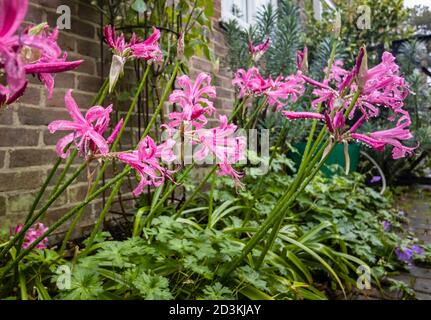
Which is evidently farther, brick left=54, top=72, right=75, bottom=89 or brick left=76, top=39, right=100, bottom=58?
brick left=76, top=39, right=100, bottom=58

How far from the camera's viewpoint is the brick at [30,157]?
1.69m

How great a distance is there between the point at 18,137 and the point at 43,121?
0.16 metres

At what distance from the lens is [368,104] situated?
3.29 feet

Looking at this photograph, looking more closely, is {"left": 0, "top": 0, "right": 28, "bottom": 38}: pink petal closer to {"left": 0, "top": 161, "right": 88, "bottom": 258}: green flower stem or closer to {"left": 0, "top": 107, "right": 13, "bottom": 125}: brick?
{"left": 0, "top": 161, "right": 88, "bottom": 258}: green flower stem

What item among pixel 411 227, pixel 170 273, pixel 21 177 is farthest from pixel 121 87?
pixel 411 227

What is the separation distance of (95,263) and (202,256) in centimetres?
33

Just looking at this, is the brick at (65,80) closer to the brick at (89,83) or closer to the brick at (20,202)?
the brick at (89,83)

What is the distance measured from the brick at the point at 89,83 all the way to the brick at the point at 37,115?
18cm

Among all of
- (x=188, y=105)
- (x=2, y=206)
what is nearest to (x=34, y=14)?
(x=2, y=206)

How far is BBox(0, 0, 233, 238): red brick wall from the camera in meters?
1.66

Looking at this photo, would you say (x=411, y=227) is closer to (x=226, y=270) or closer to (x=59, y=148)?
(x=226, y=270)

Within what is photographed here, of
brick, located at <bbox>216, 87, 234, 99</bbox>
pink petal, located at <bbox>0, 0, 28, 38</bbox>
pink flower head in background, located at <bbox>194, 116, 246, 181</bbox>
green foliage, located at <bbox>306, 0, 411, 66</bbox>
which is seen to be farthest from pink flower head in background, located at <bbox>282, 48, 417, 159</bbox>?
green foliage, located at <bbox>306, 0, 411, 66</bbox>

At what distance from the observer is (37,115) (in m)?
1.79

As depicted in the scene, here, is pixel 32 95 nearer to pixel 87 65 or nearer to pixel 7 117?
pixel 7 117
